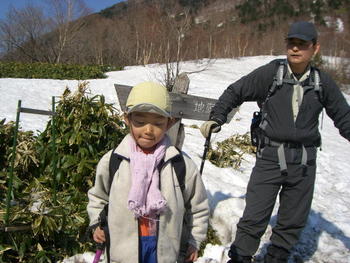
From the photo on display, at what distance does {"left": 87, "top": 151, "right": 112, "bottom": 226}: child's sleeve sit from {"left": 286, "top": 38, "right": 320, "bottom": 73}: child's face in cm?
152

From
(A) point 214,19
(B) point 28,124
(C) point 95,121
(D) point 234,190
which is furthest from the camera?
(A) point 214,19

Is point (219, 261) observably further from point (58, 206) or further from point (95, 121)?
point (95, 121)

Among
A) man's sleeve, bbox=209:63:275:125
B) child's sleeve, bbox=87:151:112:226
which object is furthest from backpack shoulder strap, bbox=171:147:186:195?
man's sleeve, bbox=209:63:275:125

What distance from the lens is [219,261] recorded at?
9.07ft

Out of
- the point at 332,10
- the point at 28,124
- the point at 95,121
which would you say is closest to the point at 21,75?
the point at 28,124

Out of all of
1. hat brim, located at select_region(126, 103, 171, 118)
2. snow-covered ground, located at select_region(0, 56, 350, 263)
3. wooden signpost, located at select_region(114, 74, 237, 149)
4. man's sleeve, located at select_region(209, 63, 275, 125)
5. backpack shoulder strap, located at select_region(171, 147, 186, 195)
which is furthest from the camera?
wooden signpost, located at select_region(114, 74, 237, 149)

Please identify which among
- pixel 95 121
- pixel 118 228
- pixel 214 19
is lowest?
pixel 118 228

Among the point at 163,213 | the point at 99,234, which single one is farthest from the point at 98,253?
the point at 163,213

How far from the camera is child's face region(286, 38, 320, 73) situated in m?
2.31

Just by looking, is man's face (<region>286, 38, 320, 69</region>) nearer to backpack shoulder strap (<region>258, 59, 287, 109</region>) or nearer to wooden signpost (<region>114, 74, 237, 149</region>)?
backpack shoulder strap (<region>258, 59, 287, 109</region>)

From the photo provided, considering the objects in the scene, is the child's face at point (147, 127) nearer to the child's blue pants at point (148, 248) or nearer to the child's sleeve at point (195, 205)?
the child's sleeve at point (195, 205)

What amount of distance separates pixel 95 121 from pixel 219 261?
1767mm

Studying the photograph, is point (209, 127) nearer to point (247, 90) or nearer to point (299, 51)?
point (247, 90)

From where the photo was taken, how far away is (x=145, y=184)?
154 cm
